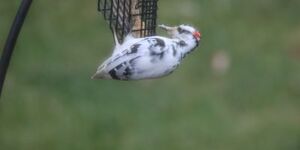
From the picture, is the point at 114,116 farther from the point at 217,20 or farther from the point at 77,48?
the point at 217,20

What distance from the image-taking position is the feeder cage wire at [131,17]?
8.50 feet

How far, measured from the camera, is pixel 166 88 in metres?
4.61

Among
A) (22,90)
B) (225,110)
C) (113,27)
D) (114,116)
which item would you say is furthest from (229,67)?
(113,27)

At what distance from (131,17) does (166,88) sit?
6.55 ft

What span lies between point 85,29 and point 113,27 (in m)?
2.44

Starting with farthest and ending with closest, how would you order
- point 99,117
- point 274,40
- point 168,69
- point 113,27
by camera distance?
point 274,40 < point 99,117 < point 113,27 < point 168,69

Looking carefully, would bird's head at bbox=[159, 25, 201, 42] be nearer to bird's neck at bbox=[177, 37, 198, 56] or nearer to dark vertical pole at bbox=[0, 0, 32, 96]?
bird's neck at bbox=[177, 37, 198, 56]

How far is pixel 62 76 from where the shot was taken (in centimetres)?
463

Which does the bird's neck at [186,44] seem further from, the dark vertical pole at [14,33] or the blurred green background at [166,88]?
the blurred green background at [166,88]

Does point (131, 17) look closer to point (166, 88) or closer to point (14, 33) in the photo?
point (14, 33)

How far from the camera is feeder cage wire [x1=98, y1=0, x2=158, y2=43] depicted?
Result: 8.50 feet

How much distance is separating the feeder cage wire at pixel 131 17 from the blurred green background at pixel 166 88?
150 centimetres

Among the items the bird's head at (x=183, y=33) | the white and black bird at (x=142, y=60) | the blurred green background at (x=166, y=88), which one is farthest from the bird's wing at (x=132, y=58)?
the blurred green background at (x=166, y=88)

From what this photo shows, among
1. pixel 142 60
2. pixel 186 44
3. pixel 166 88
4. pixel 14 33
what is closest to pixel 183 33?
pixel 186 44
